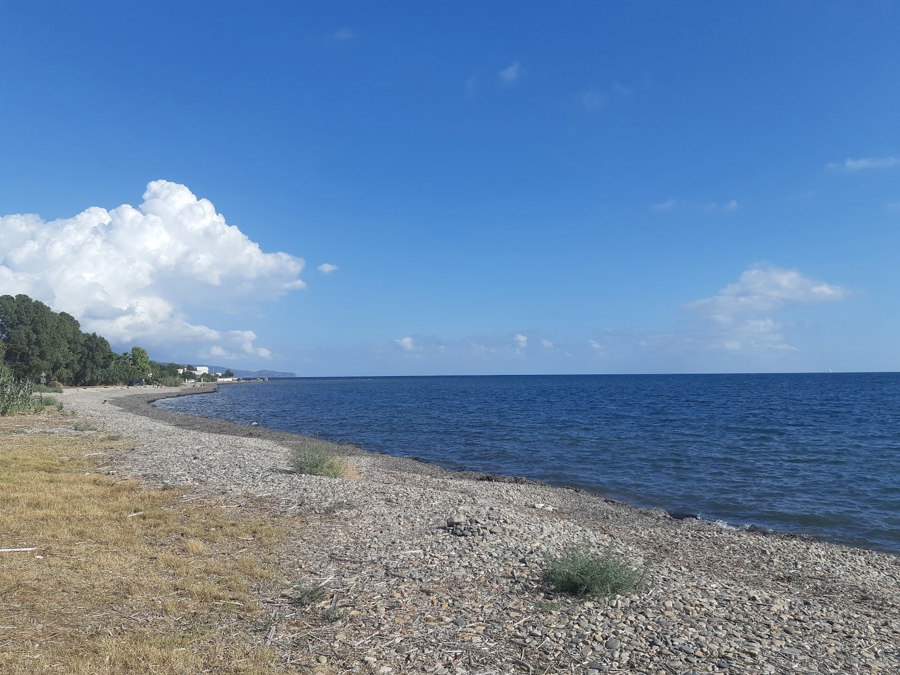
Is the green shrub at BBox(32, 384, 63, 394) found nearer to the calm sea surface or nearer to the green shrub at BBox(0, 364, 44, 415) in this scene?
the green shrub at BBox(0, 364, 44, 415)

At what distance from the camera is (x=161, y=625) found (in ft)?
25.7

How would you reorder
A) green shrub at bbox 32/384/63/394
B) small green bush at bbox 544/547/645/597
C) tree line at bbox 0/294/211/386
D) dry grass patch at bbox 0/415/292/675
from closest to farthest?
dry grass patch at bbox 0/415/292/675, small green bush at bbox 544/547/645/597, green shrub at bbox 32/384/63/394, tree line at bbox 0/294/211/386

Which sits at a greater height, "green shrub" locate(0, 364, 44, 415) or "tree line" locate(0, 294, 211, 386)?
"tree line" locate(0, 294, 211, 386)

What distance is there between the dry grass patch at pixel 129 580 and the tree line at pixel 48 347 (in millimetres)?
76871

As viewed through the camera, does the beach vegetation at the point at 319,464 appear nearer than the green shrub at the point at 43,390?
Yes

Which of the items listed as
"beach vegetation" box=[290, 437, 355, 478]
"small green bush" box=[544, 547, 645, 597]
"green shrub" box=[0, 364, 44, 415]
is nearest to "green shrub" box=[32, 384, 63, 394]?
"green shrub" box=[0, 364, 44, 415]

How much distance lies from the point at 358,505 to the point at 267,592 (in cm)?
681

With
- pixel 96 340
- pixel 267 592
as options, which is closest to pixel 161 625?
pixel 267 592

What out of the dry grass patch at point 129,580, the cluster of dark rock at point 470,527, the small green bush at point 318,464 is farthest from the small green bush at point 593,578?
the small green bush at point 318,464

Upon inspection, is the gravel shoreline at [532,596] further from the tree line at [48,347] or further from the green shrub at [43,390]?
the tree line at [48,347]

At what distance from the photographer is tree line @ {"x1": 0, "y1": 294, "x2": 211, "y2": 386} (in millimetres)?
91312

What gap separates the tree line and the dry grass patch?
76.9 m

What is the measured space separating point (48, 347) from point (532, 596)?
4249 inches

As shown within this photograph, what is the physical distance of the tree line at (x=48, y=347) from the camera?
9131 cm
